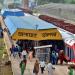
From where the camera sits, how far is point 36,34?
22.4 meters

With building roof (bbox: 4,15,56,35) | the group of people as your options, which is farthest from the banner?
the group of people

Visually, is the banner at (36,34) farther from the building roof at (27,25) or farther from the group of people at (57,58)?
the group of people at (57,58)

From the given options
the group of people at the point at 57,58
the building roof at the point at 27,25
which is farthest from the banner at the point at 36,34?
the group of people at the point at 57,58

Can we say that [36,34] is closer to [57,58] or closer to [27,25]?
[57,58]

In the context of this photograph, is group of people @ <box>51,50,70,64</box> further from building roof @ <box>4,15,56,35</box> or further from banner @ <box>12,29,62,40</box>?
building roof @ <box>4,15,56,35</box>

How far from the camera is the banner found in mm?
22156

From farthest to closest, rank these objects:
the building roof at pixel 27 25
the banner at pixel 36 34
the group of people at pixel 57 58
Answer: the building roof at pixel 27 25
the banner at pixel 36 34
the group of people at pixel 57 58

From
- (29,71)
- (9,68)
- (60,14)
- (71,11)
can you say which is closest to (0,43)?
(9,68)

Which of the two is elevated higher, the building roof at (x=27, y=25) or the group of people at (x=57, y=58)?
the building roof at (x=27, y=25)

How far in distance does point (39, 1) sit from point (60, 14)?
46.4 metres

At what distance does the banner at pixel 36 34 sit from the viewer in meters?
22.2

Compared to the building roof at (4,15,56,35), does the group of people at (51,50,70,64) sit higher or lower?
lower

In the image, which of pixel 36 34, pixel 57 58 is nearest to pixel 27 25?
pixel 36 34

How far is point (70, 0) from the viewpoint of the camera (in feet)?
331
